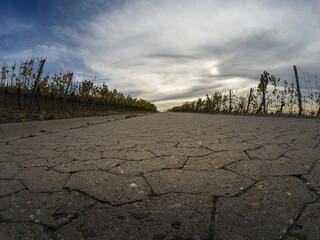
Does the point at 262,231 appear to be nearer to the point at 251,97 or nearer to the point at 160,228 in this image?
the point at 160,228

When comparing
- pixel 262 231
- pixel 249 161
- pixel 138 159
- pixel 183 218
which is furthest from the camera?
pixel 138 159

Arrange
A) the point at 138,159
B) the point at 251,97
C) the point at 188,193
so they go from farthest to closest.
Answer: the point at 251,97, the point at 138,159, the point at 188,193

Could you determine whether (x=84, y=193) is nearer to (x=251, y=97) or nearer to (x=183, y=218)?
(x=183, y=218)

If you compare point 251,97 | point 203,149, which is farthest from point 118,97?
point 203,149

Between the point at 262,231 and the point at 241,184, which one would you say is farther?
the point at 241,184

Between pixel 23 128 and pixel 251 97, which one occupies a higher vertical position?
pixel 251 97

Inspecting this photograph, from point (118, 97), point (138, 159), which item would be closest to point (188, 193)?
point (138, 159)

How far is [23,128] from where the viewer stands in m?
3.83

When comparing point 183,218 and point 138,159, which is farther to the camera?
point 138,159

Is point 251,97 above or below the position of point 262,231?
above

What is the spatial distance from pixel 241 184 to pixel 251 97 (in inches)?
700

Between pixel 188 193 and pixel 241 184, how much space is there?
14.3 inches

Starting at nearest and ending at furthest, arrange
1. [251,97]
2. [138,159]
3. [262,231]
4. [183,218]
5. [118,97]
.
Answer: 1. [262,231]
2. [183,218]
3. [138,159]
4. [251,97]
5. [118,97]

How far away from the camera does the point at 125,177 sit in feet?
4.27
